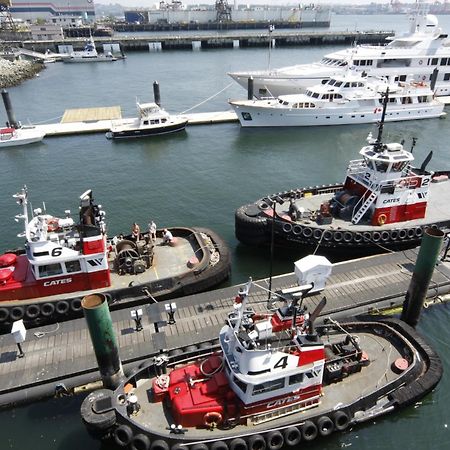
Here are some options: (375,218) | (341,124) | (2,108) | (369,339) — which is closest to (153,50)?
(2,108)

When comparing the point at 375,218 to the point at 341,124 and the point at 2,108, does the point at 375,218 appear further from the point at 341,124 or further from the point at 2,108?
the point at 2,108

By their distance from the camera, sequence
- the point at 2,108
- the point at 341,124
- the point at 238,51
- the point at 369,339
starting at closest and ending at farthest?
the point at 369,339, the point at 341,124, the point at 2,108, the point at 238,51

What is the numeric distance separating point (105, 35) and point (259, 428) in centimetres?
13107

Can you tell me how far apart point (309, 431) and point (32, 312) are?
37.5 feet

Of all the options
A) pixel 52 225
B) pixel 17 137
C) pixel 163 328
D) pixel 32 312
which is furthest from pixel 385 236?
pixel 17 137

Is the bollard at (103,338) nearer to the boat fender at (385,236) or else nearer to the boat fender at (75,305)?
the boat fender at (75,305)

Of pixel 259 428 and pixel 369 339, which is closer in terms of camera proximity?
pixel 259 428

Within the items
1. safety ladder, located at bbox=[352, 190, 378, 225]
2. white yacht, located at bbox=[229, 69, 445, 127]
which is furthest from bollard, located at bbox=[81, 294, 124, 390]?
white yacht, located at bbox=[229, 69, 445, 127]

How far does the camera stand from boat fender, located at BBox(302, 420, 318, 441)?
11961 millimetres

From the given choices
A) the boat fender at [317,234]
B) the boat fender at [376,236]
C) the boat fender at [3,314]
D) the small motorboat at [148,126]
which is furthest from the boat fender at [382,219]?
the small motorboat at [148,126]

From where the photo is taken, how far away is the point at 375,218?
21.6 meters

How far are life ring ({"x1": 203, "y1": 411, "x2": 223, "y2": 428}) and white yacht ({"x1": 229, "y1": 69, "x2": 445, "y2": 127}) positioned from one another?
34.9 meters

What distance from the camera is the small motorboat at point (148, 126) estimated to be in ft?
134

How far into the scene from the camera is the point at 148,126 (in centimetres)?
4116
